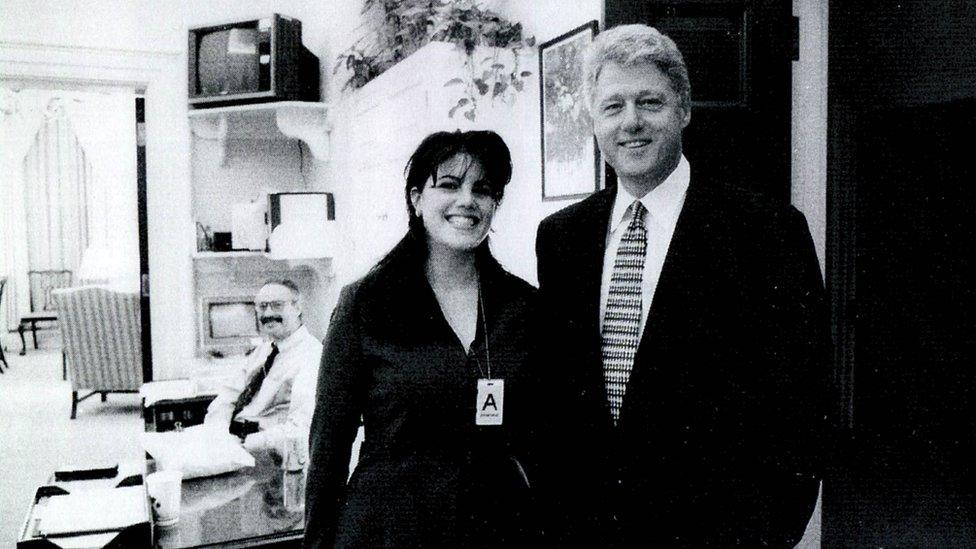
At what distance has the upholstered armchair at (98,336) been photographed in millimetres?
5516

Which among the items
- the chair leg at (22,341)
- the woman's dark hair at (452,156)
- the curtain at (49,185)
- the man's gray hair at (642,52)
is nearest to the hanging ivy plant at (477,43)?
the woman's dark hair at (452,156)

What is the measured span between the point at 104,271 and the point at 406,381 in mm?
6446

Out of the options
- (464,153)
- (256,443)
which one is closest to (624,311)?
(464,153)

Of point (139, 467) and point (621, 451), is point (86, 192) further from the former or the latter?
point (621, 451)

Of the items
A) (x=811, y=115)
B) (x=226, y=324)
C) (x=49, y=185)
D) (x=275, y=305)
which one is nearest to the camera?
(x=811, y=115)

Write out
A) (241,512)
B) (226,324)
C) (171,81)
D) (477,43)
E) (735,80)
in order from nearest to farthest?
(241,512) < (735,80) < (477,43) < (171,81) < (226,324)

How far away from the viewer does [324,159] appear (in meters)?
3.80

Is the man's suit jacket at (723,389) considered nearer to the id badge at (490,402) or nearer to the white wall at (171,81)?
the id badge at (490,402)

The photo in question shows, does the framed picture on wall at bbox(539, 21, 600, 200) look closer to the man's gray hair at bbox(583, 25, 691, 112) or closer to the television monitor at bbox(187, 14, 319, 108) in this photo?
the man's gray hair at bbox(583, 25, 691, 112)

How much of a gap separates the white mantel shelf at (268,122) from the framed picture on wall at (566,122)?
5.50ft

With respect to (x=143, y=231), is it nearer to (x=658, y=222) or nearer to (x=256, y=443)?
(x=256, y=443)

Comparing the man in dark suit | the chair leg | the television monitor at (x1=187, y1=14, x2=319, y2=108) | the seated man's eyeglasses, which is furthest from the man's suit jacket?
the chair leg

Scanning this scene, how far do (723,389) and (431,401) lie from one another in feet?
1.62

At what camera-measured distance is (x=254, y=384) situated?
2973 mm
